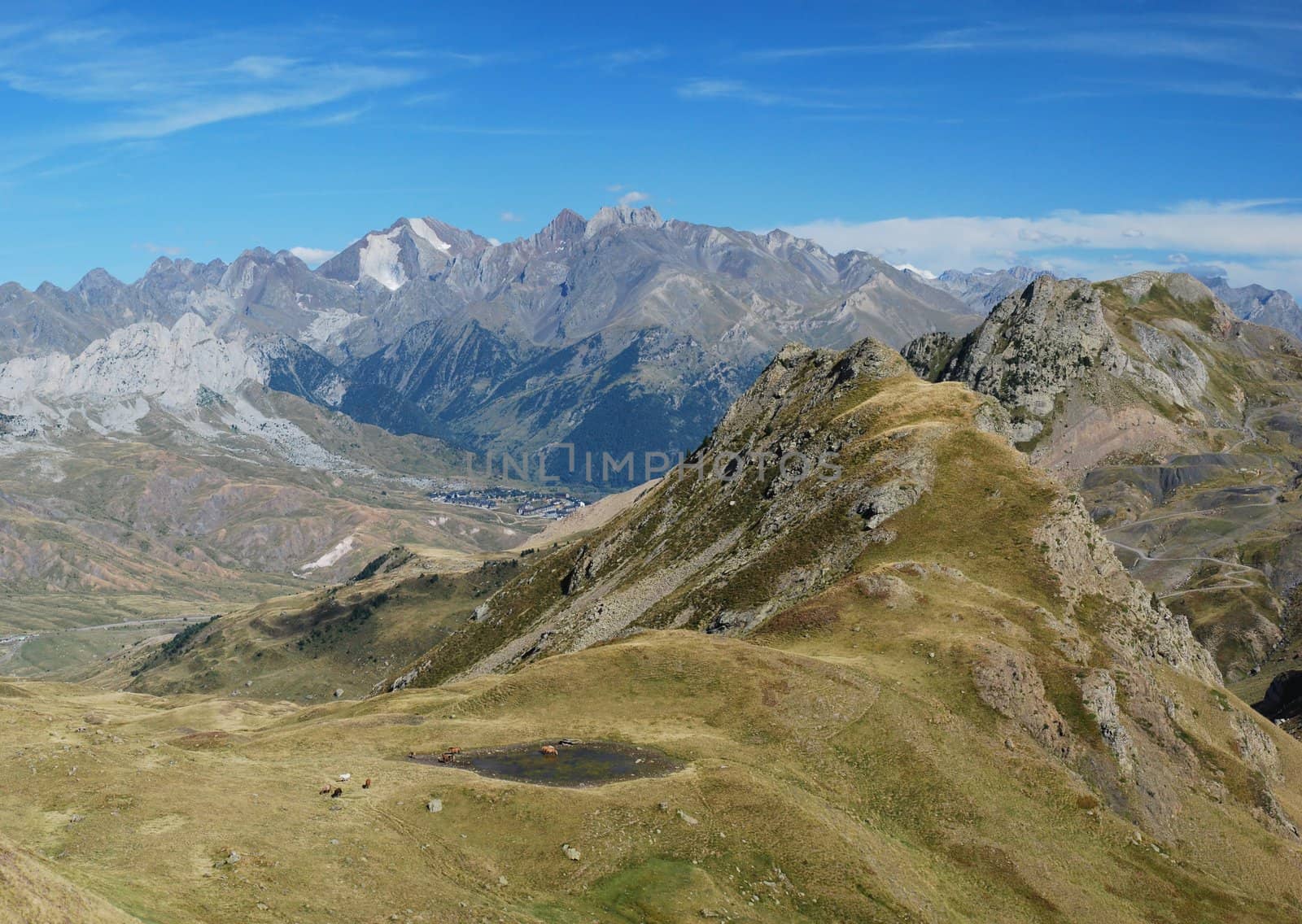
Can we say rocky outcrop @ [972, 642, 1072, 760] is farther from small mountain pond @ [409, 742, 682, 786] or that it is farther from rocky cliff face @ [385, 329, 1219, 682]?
small mountain pond @ [409, 742, 682, 786]

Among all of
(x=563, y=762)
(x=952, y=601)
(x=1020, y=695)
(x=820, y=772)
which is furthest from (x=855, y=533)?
(x=563, y=762)

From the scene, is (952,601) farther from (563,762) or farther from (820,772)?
(563,762)

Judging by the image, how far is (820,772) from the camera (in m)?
79.2

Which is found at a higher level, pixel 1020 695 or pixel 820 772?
pixel 1020 695

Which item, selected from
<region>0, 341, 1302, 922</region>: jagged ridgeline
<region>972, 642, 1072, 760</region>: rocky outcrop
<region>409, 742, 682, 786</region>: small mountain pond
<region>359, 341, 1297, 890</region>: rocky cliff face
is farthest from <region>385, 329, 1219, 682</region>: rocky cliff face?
<region>409, 742, 682, 786</region>: small mountain pond

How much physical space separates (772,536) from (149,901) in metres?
119

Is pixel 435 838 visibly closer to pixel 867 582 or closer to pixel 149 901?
pixel 149 901

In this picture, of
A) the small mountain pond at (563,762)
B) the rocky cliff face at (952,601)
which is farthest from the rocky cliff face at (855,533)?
the small mountain pond at (563,762)

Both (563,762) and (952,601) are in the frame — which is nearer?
(563,762)

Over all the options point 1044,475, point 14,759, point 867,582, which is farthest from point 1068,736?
→ point 14,759

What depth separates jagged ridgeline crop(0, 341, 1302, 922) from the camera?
5697 centimetres

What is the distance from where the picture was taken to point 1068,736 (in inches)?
3541

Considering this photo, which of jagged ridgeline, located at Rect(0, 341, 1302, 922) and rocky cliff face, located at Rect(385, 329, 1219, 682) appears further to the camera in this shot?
rocky cliff face, located at Rect(385, 329, 1219, 682)

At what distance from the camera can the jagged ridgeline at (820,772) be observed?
5697 cm
